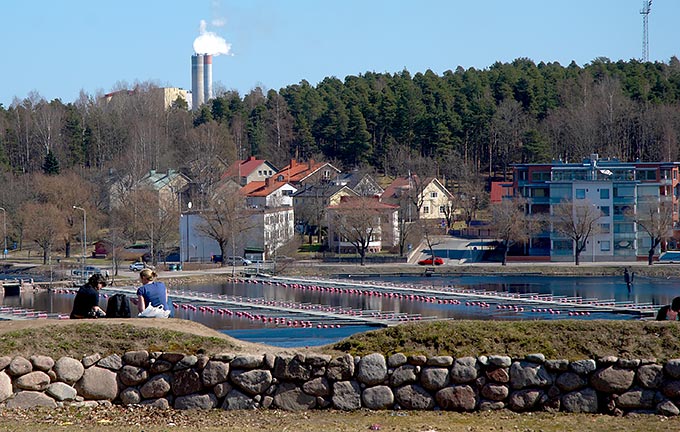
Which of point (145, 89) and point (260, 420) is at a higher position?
point (145, 89)

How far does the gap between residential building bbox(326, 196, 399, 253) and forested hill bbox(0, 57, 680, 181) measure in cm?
1331

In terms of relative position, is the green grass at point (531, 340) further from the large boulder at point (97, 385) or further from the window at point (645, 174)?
the window at point (645, 174)

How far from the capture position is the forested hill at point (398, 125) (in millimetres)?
81625

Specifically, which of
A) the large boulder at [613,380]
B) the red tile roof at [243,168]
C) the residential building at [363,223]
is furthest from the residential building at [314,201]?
the large boulder at [613,380]

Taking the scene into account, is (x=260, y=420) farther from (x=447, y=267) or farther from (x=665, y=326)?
(x=447, y=267)

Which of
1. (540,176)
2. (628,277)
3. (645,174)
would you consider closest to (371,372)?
(628,277)

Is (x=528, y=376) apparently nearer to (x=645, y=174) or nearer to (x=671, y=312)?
(x=671, y=312)

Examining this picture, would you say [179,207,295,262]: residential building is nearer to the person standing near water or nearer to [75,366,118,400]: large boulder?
the person standing near water

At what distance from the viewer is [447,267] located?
5847 cm

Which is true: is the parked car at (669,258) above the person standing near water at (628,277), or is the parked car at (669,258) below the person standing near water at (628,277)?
above

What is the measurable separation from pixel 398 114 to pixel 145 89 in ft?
129

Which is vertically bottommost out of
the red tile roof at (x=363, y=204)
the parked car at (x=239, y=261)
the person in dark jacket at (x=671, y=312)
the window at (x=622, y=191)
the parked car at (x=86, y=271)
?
the parked car at (x=86, y=271)

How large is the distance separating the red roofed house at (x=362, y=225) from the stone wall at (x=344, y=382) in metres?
53.5

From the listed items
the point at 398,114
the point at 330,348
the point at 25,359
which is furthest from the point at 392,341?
the point at 398,114
